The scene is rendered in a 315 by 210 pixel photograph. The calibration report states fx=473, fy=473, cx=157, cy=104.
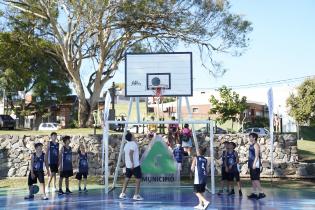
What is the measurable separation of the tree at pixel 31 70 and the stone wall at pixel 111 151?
1457 centimetres

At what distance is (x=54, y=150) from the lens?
15.1 metres

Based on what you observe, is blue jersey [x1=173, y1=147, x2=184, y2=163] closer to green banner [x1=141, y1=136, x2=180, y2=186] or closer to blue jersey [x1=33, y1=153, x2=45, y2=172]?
green banner [x1=141, y1=136, x2=180, y2=186]

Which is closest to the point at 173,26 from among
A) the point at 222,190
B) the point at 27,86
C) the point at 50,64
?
the point at 222,190

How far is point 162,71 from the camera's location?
16.2m

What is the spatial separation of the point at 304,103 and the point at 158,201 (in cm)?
3271

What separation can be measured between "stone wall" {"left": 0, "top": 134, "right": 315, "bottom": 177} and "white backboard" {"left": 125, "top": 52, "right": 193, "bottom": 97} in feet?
18.7

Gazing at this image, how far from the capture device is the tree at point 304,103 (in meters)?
43.0

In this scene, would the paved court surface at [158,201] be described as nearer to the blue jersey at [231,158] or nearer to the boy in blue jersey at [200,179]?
the boy in blue jersey at [200,179]

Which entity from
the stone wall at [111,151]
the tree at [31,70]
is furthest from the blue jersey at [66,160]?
the tree at [31,70]

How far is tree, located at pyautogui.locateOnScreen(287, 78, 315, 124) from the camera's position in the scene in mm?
43031

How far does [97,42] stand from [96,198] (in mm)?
20745

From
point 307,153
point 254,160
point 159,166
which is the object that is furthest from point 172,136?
point 254,160

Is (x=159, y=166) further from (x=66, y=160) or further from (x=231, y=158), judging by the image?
(x=66, y=160)

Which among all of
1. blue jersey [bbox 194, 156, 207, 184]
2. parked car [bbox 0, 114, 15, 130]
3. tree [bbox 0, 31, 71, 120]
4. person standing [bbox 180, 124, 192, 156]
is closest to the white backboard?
blue jersey [bbox 194, 156, 207, 184]
